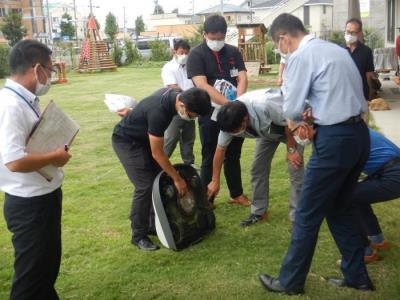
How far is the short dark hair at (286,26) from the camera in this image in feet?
10.1

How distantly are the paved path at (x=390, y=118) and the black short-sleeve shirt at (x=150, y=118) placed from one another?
454cm

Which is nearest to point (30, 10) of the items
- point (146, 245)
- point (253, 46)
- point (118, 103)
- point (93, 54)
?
point (93, 54)

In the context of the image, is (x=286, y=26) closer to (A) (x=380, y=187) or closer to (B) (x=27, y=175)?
(A) (x=380, y=187)

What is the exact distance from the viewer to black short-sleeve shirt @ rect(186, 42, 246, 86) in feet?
16.1

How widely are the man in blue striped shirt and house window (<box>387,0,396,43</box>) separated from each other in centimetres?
1560

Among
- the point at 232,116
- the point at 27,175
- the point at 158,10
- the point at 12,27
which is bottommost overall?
the point at 27,175

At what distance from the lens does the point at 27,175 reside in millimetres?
2678

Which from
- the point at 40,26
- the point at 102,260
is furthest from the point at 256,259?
the point at 40,26

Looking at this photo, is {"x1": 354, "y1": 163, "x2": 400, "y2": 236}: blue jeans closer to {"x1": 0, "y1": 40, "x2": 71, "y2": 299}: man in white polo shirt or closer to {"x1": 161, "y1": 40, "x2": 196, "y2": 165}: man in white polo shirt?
{"x1": 0, "y1": 40, "x2": 71, "y2": 299}: man in white polo shirt

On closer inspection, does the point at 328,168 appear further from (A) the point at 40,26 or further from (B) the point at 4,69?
(A) the point at 40,26

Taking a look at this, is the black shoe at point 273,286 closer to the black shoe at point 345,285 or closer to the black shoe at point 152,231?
the black shoe at point 345,285

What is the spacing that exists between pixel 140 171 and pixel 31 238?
61.4 inches

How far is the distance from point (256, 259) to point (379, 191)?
1.11m

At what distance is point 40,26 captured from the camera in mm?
65062
